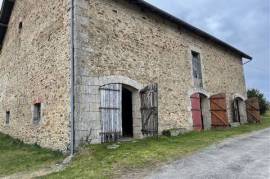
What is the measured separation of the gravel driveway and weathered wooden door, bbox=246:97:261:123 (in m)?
8.91

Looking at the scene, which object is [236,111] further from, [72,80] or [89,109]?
[72,80]

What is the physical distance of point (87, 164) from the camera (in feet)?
18.4

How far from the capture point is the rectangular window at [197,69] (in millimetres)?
11978

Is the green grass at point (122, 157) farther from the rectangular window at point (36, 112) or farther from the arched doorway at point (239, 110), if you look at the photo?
the arched doorway at point (239, 110)

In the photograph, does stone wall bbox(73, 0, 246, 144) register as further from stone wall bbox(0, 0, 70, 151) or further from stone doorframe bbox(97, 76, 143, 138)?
stone wall bbox(0, 0, 70, 151)

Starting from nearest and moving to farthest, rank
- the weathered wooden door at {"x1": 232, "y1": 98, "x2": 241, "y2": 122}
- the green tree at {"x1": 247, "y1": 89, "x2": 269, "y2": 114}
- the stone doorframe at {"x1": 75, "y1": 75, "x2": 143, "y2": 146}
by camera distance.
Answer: the stone doorframe at {"x1": 75, "y1": 75, "x2": 143, "y2": 146} → the weathered wooden door at {"x1": 232, "y1": 98, "x2": 241, "y2": 122} → the green tree at {"x1": 247, "y1": 89, "x2": 269, "y2": 114}

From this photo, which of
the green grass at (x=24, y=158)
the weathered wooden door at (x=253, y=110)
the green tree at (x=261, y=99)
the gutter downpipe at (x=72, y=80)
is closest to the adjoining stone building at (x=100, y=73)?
the gutter downpipe at (x=72, y=80)

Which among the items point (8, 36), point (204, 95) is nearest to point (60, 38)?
point (8, 36)

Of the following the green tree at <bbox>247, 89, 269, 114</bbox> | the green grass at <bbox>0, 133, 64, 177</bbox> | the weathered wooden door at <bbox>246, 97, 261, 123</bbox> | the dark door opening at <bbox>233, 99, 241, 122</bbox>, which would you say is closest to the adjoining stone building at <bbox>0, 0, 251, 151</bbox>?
the green grass at <bbox>0, 133, 64, 177</bbox>

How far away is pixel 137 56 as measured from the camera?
898 cm

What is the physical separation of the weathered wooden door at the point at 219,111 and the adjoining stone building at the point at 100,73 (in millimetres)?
46

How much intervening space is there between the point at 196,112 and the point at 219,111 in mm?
1619

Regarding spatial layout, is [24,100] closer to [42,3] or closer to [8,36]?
[42,3]

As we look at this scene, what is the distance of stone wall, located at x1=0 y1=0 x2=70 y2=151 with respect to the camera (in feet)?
24.4
